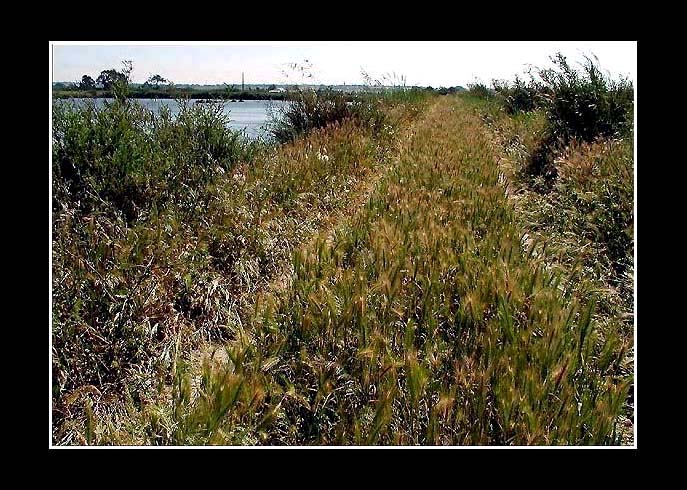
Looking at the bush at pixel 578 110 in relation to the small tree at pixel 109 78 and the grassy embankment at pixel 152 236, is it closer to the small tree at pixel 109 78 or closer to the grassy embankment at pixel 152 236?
the grassy embankment at pixel 152 236

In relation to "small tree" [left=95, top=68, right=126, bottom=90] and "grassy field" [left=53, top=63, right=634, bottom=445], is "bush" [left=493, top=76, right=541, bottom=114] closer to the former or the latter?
"grassy field" [left=53, top=63, right=634, bottom=445]

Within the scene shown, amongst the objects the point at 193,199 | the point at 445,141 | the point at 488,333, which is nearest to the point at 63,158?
the point at 193,199

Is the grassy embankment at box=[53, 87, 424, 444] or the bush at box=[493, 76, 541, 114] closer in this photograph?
the grassy embankment at box=[53, 87, 424, 444]

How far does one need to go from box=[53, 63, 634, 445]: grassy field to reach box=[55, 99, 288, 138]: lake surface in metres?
0.39

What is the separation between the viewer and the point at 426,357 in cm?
236

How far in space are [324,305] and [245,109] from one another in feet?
23.3

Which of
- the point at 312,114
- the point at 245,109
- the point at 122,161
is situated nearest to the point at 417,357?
the point at 122,161

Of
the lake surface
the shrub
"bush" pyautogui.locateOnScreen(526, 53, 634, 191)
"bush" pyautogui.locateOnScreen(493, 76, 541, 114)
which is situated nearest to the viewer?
the lake surface

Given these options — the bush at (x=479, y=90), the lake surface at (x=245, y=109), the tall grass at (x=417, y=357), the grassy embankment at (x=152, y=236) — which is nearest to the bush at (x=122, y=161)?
the grassy embankment at (x=152, y=236)

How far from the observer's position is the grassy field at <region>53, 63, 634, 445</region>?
79.9 inches

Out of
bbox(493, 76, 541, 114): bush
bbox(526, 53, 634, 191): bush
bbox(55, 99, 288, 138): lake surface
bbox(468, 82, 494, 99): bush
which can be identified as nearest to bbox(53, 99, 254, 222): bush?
bbox(55, 99, 288, 138): lake surface

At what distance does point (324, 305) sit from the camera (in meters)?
2.62

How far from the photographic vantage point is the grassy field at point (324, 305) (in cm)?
203

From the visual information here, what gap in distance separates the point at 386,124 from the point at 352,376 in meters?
8.79
